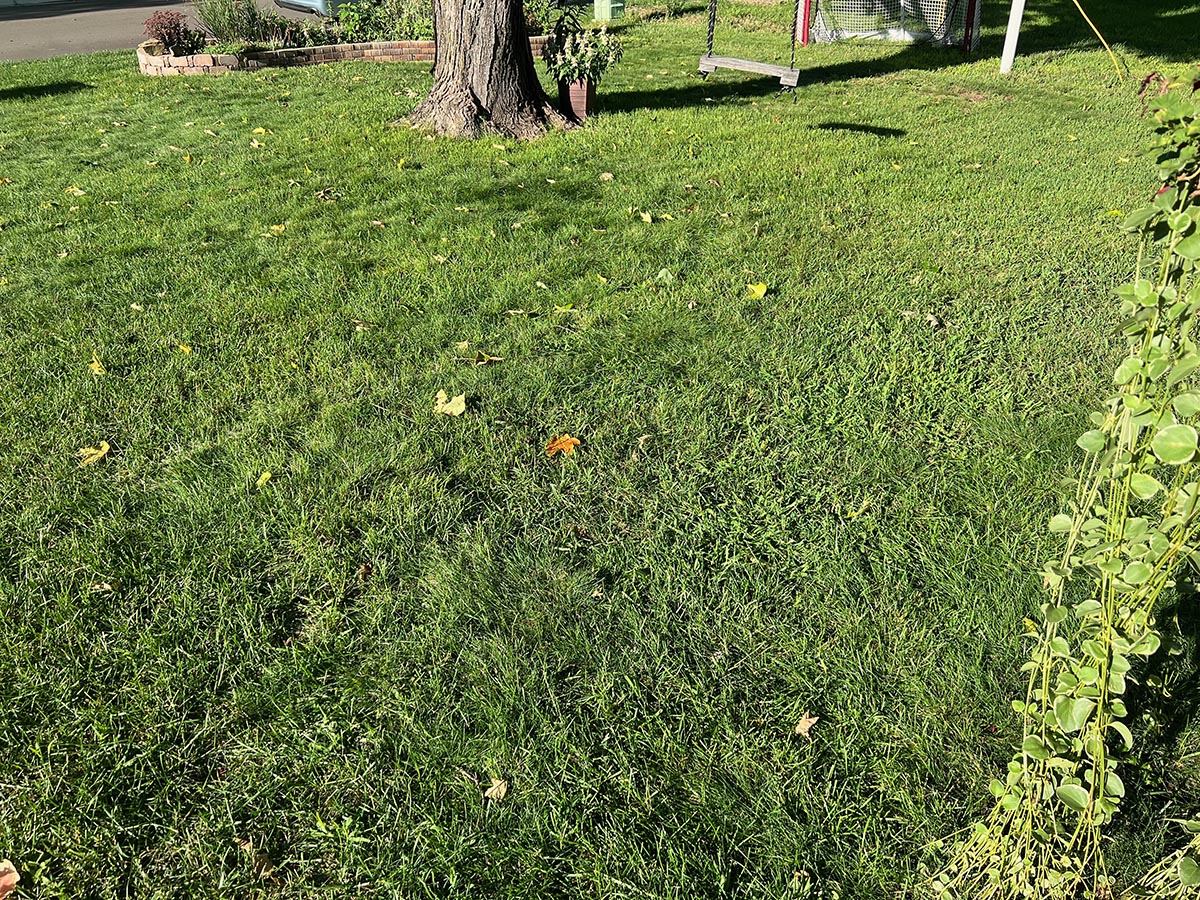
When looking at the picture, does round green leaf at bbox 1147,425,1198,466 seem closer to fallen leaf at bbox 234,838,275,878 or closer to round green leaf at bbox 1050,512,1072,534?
round green leaf at bbox 1050,512,1072,534

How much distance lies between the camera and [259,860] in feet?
6.16

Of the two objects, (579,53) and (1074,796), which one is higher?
(579,53)

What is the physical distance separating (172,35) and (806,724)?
1176 centimetres

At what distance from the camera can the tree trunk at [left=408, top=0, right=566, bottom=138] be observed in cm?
714

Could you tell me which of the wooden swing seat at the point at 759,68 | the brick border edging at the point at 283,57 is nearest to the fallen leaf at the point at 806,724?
the wooden swing seat at the point at 759,68

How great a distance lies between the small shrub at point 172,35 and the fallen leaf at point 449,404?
9672 millimetres

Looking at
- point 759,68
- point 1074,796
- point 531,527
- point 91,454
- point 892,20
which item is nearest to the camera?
point 1074,796

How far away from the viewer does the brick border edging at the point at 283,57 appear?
10.3 m

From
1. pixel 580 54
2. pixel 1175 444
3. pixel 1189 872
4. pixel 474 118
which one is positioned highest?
pixel 580 54

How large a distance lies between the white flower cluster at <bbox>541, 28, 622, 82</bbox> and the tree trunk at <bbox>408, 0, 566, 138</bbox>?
0.24 meters

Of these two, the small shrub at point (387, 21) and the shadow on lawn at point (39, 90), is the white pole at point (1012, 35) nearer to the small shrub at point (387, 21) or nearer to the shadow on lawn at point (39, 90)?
the small shrub at point (387, 21)

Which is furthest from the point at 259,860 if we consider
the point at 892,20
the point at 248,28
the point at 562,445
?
the point at 892,20

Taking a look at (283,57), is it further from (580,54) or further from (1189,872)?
(1189,872)

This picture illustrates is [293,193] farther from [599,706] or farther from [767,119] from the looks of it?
[599,706]
